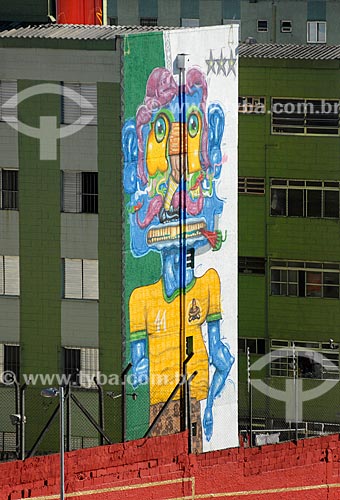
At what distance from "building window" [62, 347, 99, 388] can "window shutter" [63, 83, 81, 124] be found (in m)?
6.34

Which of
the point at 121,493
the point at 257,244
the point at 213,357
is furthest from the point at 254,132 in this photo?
the point at 121,493

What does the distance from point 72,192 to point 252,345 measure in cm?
1315

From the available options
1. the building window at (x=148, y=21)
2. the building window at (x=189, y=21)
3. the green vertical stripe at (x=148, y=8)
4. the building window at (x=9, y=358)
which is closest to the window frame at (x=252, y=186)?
the building window at (x=9, y=358)

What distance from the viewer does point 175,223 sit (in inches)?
2525

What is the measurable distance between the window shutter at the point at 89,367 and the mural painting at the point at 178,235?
100 centimetres

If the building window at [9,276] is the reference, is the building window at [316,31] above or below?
above

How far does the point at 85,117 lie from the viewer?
61062 millimetres

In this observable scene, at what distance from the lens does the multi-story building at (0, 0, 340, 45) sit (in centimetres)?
10162

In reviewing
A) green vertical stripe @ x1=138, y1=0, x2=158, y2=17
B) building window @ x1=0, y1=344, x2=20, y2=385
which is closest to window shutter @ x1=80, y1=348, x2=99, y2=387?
building window @ x1=0, y1=344, x2=20, y2=385

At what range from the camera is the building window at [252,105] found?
71.1 meters

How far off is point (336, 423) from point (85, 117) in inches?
622

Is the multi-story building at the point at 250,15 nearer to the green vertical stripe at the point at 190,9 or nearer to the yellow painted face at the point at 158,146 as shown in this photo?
the green vertical stripe at the point at 190,9

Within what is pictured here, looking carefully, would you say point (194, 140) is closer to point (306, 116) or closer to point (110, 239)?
point (110, 239)

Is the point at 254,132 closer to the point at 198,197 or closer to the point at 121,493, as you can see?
the point at 198,197
